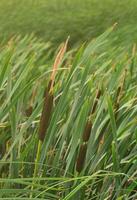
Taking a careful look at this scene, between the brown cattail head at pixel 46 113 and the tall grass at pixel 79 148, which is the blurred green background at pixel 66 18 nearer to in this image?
the tall grass at pixel 79 148

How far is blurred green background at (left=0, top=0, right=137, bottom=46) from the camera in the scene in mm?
3598

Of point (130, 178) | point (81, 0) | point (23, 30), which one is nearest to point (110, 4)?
point (81, 0)

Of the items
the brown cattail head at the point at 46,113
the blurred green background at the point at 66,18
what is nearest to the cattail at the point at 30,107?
the brown cattail head at the point at 46,113

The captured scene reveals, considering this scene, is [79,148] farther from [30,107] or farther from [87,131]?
[30,107]

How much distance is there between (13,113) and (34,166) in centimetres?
13

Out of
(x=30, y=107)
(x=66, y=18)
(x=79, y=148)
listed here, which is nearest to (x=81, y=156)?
(x=79, y=148)

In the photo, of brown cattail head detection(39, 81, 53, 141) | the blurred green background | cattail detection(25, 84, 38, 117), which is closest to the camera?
brown cattail head detection(39, 81, 53, 141)

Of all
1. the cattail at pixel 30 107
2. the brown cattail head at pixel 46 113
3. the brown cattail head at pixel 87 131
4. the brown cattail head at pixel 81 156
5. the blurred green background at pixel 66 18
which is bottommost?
the brown cattail head at pixel 81 156

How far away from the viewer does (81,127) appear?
1.32m

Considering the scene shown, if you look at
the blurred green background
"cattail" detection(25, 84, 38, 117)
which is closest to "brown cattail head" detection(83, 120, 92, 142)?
"cattail" detection(25, 84, 38, 117)

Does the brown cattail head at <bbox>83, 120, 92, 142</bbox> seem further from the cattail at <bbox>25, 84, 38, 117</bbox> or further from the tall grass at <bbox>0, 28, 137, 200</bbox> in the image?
the cattail at <bbox>25, 84, 38, 117</bbox>

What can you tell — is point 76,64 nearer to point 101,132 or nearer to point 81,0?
point 101,132

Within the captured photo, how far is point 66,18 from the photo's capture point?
3.75m

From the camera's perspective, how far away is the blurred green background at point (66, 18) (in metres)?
3.60
